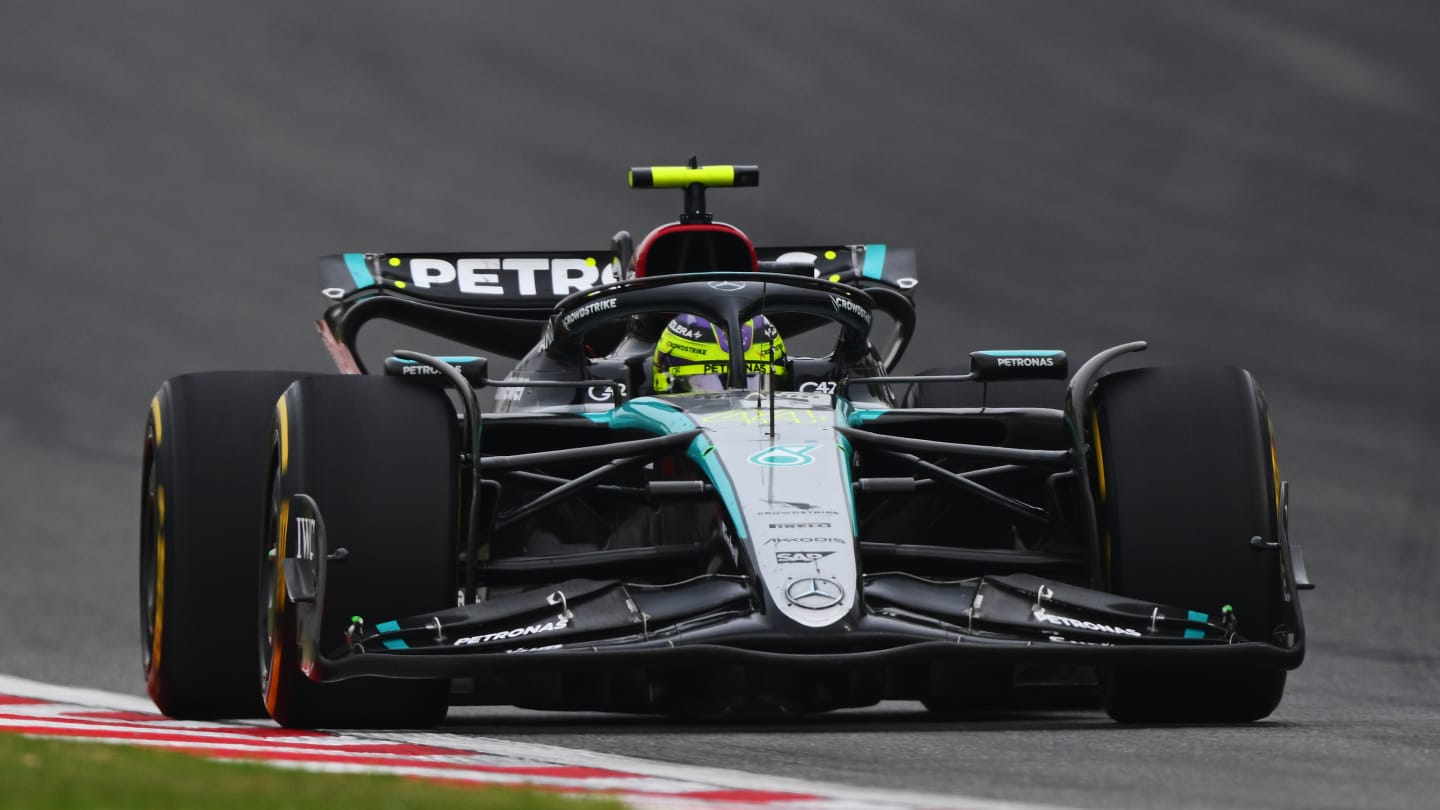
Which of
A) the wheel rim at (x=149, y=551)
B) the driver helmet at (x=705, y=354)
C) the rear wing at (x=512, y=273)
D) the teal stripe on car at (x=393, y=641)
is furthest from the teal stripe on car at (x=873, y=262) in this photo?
the teal stripe on car at (x=393, y=641)

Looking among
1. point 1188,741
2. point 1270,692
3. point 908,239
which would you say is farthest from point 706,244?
point 908,239

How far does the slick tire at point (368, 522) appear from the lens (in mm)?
7492

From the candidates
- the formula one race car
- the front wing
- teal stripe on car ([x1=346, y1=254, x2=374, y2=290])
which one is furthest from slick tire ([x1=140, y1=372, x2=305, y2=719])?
teal stripe on car ([x1=346, y1=254, x2=374, y2=290])

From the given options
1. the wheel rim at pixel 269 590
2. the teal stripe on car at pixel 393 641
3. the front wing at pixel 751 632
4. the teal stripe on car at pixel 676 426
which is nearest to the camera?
the front wing at pixel 751 632

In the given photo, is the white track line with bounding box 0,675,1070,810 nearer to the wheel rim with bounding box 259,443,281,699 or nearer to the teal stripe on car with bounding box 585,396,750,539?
the wheel rim with bounding box 259,443,281,699

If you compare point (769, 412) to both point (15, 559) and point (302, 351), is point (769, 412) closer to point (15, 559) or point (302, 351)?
point (15, 559)

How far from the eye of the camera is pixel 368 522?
7.55 metres

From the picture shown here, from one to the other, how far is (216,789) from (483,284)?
309 inches

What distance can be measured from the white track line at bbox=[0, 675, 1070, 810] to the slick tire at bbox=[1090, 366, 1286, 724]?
2269 mm

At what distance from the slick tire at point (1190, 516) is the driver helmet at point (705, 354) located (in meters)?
1.65

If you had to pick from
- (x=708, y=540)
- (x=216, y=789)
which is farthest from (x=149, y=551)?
(x=216, y=789)

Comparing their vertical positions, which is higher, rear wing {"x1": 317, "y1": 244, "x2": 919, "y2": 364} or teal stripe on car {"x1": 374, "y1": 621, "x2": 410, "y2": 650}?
rear wing {"x1": 317, "y1": 244, "x2": 919, "y2": 364}

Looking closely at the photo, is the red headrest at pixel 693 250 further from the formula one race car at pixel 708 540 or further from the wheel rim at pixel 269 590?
the wheel rim at pixel 269 590

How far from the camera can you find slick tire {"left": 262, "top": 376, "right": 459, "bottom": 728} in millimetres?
7492
